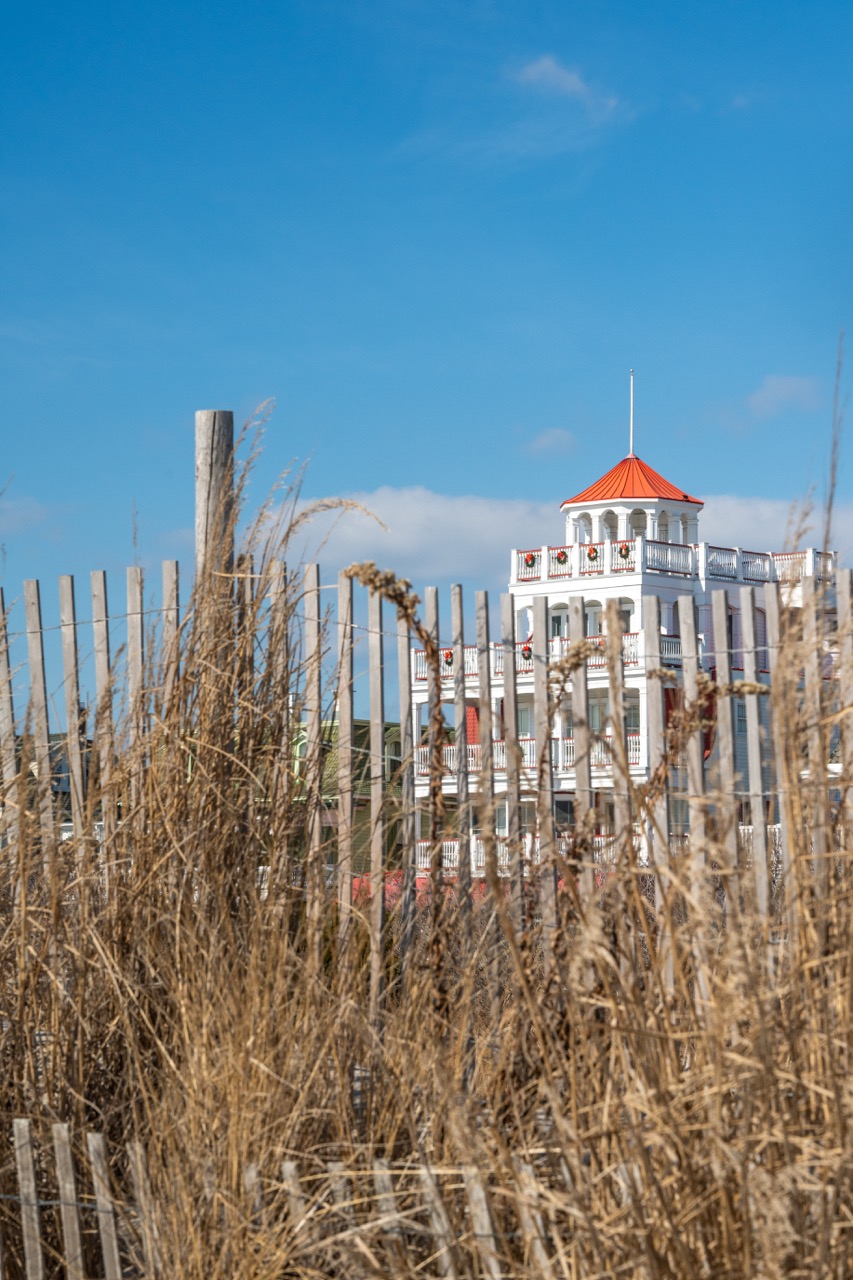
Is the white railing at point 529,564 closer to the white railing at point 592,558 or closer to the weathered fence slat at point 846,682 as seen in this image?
the white railing at point 592,558

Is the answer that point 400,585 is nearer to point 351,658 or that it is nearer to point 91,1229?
point 351,658

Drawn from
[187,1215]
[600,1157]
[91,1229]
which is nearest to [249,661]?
[91,1229]

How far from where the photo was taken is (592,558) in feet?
A: 128

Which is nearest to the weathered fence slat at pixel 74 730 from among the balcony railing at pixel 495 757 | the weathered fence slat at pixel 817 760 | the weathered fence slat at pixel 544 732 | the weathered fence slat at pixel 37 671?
the weathered fence slat at pixel 37 671

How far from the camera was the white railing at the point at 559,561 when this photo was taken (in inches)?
1529

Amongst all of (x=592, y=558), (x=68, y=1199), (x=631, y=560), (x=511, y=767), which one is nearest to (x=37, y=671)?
(x=511, y=767)

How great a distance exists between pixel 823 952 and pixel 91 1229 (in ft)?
5.06

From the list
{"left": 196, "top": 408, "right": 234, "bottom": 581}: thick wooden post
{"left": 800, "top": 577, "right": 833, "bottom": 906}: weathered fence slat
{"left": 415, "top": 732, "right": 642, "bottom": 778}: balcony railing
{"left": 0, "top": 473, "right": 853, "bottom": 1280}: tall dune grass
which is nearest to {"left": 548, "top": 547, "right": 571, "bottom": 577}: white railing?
{"left": 415, "top": 732, "right": 642, "bottom": 778}: balcony railing

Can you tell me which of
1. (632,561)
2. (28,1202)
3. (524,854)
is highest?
(632,561)

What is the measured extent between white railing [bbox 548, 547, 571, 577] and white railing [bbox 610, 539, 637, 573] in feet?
4.44

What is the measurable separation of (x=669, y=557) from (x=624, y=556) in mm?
1559

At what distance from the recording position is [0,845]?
369 cm

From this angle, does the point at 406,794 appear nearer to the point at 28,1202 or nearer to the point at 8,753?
the point at 8,753

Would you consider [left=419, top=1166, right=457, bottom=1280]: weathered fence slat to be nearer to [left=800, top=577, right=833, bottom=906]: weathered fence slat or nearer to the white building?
[left=800, top=577, right=833, bottom=906]: weathered fence slat
